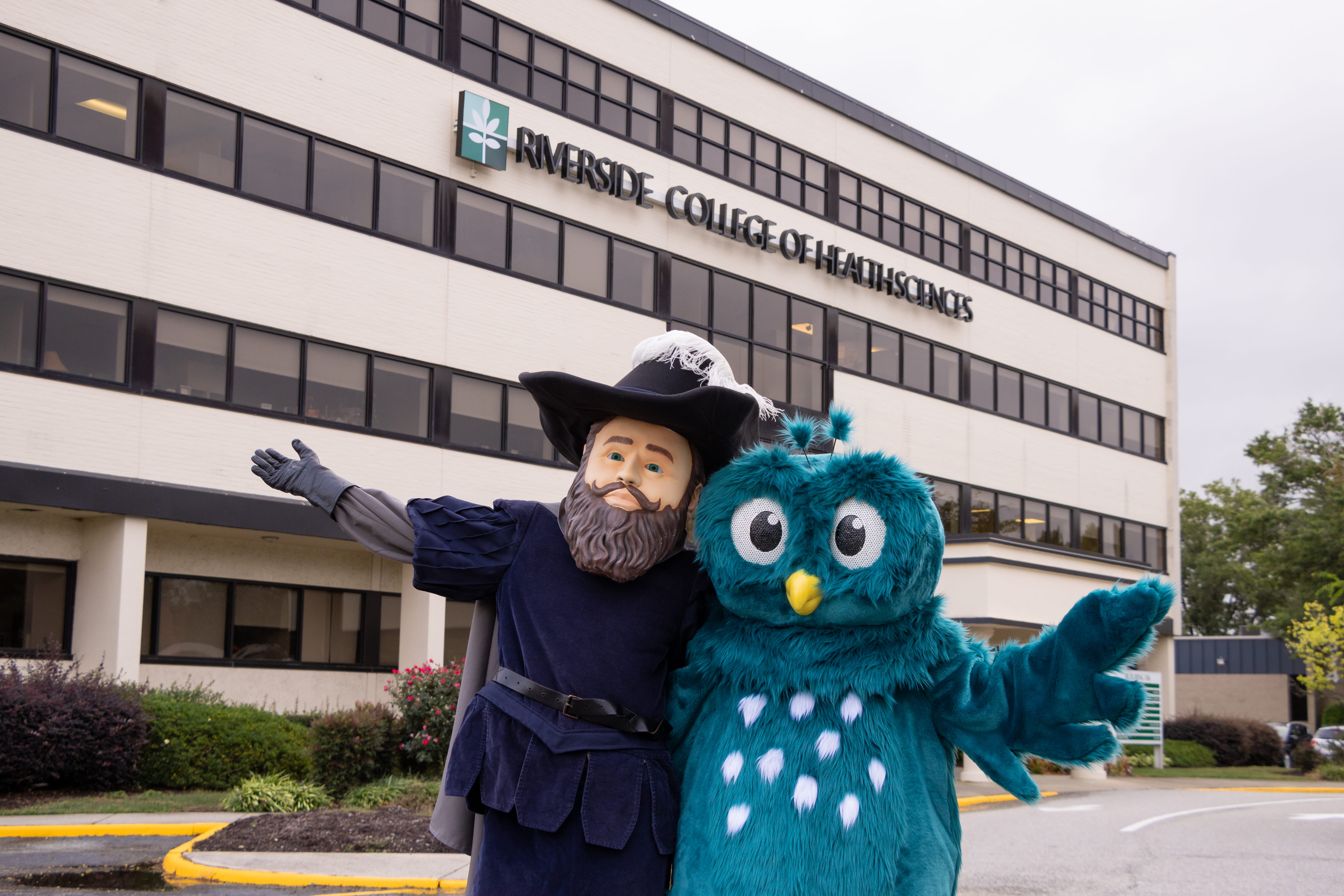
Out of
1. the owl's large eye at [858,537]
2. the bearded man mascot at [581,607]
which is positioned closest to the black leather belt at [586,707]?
the bearded man mascot at [581,607]

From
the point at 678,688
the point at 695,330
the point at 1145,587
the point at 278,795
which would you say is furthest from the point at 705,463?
the point at 695,330

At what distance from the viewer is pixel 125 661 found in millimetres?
16234

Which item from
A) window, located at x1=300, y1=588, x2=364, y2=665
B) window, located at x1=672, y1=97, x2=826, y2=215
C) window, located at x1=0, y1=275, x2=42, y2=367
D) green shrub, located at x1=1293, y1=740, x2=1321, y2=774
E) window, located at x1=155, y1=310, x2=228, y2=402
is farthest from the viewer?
green shrub, located at x1=1293, y1=740, x2=1321, y2=774

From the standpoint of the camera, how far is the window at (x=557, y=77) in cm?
2120

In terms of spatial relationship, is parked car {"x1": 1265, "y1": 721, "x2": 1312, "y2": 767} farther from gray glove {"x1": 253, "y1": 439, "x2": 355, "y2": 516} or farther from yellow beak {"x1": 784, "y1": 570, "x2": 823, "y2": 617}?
gray glove {"x1": 253, "y1": 439, "x2": 355, "y2": 516}

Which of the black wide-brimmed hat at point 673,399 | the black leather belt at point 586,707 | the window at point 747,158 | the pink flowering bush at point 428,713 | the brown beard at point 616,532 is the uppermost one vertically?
the window at point 747,158

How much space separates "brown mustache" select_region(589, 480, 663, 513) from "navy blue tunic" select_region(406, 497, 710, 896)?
180mm

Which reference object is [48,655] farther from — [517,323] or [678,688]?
[678,688]

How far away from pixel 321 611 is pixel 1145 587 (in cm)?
1858

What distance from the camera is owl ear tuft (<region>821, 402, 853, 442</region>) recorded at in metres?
3.55

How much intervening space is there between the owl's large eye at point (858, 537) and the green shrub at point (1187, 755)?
92.6 ft

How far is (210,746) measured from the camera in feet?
49.7

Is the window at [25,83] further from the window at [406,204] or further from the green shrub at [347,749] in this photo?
the green shrub at [347,749]

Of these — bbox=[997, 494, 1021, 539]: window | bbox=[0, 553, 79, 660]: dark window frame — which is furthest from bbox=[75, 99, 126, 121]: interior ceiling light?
bbox=[997, 494, 1021, 539]: window
